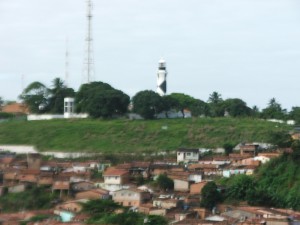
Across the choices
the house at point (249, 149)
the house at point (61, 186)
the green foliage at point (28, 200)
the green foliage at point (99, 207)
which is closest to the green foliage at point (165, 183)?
the green foliage at point (99, 207)

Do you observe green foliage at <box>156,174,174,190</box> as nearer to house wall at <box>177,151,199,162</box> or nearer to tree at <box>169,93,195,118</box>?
house wall at <box>177,151,199,162</box>

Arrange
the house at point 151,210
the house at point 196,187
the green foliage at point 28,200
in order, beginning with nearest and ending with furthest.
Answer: the house at point 151,210
the green foliage at point 28,200
the house at point 196,187

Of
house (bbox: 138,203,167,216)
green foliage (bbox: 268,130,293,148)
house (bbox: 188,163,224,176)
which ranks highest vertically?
green foliage (bbox: 268,130,293,148)

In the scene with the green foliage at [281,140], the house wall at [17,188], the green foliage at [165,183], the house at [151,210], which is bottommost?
the house at [151,210]

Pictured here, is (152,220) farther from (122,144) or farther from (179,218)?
(122,144)

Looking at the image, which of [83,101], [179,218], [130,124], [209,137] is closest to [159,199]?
[179,218]

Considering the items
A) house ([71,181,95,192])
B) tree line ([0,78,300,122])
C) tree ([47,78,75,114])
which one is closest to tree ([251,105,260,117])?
tree line ([0,78,300,122])

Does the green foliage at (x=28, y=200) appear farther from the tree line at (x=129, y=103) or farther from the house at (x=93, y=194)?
the tree line at (x=129, y=103)
